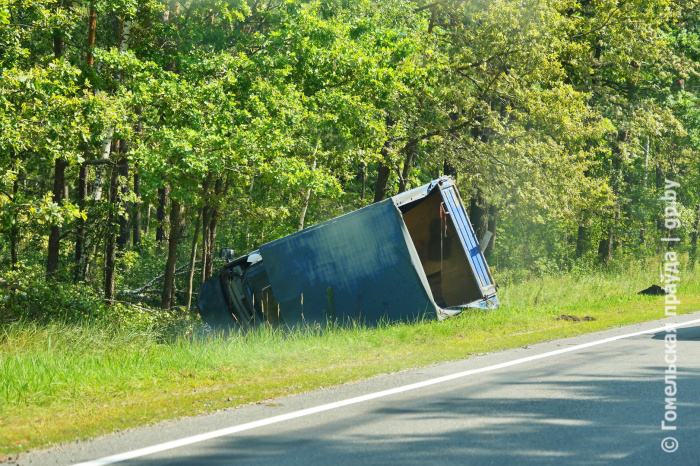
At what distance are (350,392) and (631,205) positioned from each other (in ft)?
78.9

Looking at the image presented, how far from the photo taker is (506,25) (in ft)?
63.2

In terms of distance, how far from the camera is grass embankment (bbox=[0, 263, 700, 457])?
6164mm

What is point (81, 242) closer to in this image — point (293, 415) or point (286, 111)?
point (286, 111)

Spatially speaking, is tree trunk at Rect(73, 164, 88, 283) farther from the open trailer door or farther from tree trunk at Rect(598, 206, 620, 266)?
tree trunk at Rect(598, 206, 620, 266)

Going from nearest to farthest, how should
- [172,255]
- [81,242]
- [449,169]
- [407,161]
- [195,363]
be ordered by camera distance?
1. [195,363]
2. [172,255]
3. [81,242]
4. [449,169]
5. [407,161]

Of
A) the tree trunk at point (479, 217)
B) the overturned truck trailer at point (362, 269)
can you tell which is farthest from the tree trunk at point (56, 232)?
the tree trunk at point (479, 217)

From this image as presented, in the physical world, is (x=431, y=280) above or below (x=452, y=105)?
below

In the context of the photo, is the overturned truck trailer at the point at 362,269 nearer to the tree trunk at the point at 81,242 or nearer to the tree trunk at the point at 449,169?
the tree trunk at the point at 449,169

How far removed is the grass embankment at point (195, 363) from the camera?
243 inches

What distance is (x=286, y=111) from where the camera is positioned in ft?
54.9

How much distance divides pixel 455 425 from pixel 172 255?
1431 centimetres

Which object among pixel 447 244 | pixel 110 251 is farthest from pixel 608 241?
pixel 110 251

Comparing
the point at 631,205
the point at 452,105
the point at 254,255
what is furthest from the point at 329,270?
the point at 631,205

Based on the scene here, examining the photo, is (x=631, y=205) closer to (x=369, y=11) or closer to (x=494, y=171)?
(x=494, y=171)
